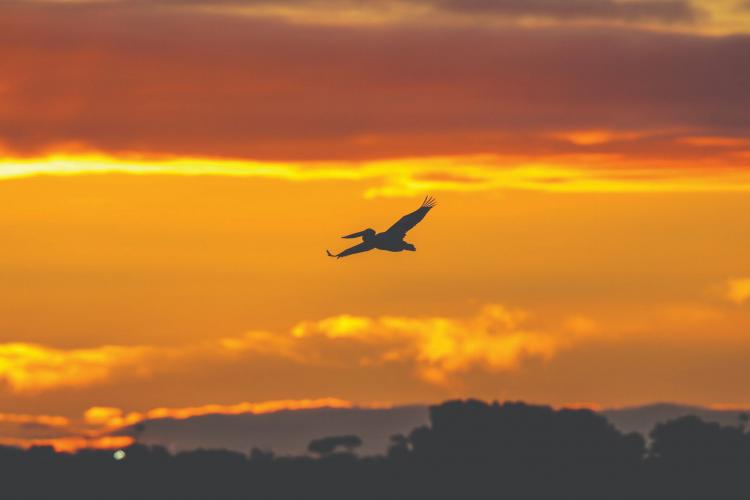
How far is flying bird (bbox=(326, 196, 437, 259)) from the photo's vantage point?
482 feet

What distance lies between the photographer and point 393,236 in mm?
147500

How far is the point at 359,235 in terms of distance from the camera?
487 ft

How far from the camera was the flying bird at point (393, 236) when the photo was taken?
482ft

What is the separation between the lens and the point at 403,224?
14850 centimetres

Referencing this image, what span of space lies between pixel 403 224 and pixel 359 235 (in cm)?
322
